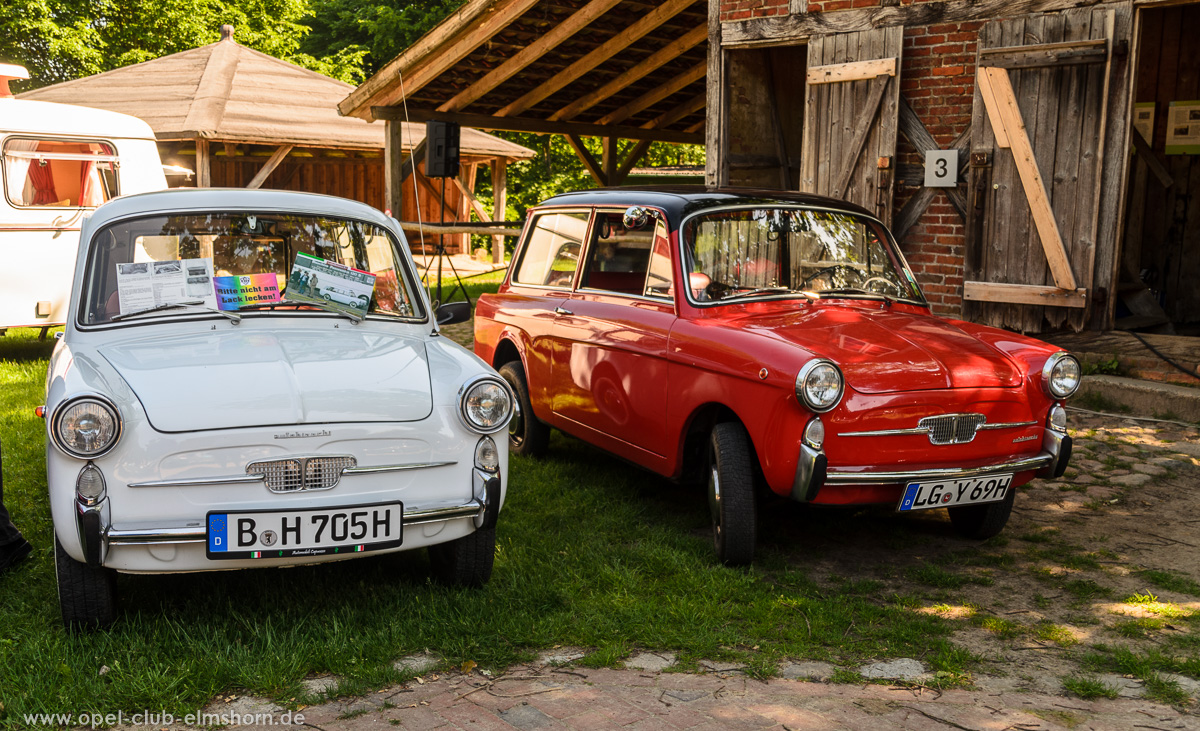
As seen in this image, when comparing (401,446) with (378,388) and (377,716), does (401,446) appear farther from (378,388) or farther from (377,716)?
(377,716)

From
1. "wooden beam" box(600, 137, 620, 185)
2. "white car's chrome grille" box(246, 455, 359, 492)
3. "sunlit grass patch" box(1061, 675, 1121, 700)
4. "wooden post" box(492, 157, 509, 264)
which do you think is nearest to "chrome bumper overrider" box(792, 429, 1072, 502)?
"sunlit grass patch" box(1061, 675, 1121, 700)

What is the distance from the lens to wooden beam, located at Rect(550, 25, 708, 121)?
13082mm

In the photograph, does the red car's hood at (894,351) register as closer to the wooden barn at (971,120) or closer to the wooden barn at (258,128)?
the wooden barn at (971,120)

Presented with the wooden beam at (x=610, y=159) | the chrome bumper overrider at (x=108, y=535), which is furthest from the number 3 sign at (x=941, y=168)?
the wooden beam at (x=610, y=159)

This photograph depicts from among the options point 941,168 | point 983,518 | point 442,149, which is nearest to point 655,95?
point 442,149

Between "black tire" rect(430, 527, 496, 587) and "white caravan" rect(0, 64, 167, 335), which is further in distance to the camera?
"white caravan" rect(0, 64, 167, 335)

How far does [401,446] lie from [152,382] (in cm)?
93

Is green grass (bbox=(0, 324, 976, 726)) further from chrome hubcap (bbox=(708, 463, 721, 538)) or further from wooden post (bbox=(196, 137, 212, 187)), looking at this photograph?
wooden post (bbox=(196, 137, 212, 187))

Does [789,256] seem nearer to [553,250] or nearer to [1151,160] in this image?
[553,250]

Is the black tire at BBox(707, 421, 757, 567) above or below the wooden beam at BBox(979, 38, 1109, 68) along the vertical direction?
below

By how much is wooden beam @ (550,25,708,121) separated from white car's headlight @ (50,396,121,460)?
10559 millimetres

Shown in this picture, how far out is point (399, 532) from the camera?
378 cm

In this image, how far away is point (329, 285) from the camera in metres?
4.72

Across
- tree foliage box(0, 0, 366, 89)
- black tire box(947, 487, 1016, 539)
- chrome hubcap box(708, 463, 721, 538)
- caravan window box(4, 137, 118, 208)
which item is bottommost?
black tire box(947, 487, 1016, 539)
